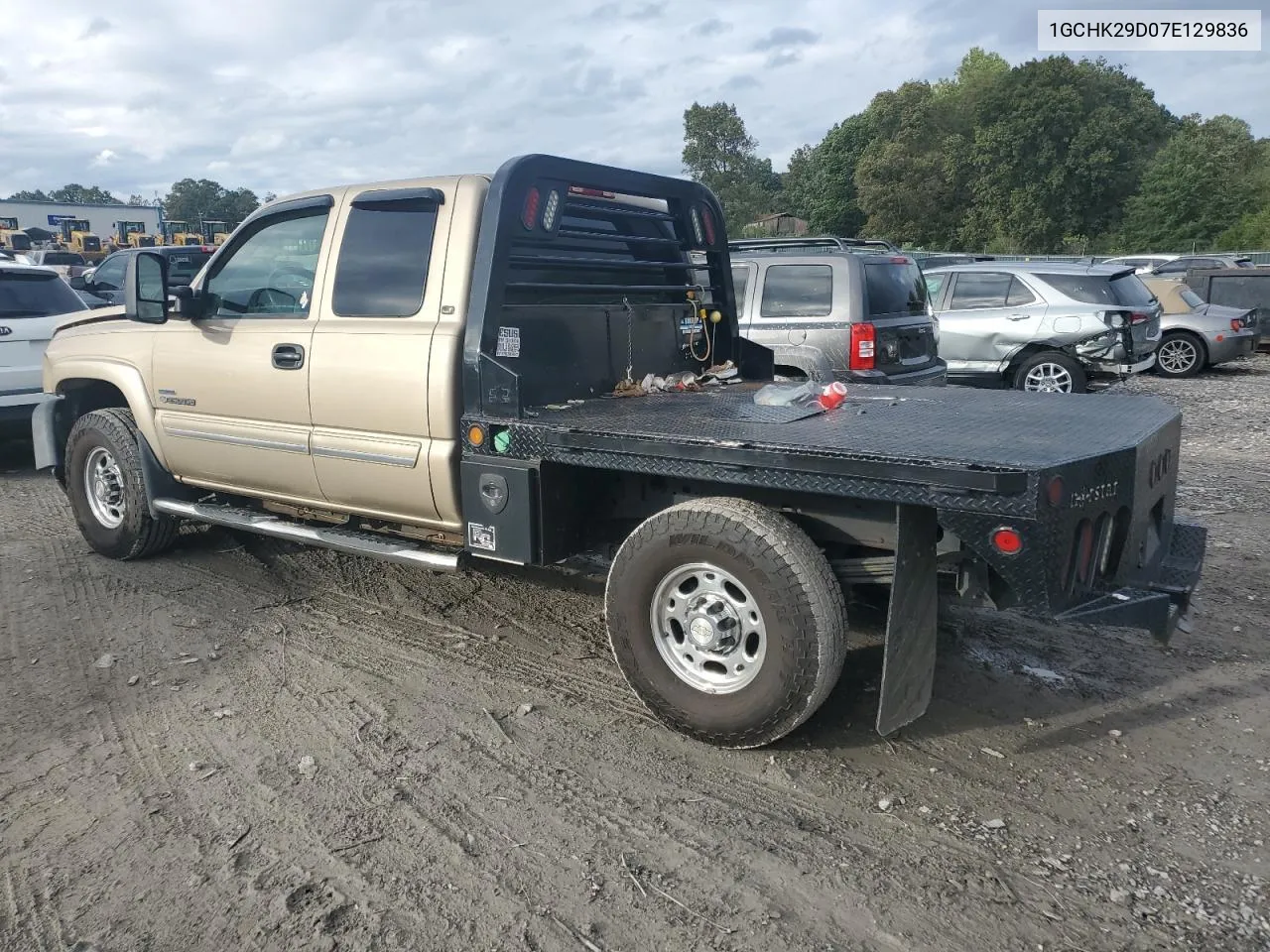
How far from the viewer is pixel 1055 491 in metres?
2.93

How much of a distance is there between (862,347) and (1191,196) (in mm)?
45672

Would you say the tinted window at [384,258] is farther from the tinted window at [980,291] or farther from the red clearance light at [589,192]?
the tinted window at [980,291]

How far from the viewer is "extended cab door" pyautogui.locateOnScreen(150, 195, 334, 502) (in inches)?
188

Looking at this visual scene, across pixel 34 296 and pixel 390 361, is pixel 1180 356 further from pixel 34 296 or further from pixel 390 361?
pixel 34 296

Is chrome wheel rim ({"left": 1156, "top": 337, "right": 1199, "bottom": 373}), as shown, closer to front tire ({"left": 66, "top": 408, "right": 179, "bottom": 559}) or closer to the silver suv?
the silver suv

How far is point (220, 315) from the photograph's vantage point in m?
5.18

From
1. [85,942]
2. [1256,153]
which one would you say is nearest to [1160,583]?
[85,942]

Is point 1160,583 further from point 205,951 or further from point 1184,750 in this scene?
point 205,951

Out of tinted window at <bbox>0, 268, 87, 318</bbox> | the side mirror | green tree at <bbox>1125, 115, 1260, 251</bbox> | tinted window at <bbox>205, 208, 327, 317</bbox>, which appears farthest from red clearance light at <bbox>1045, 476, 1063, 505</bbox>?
green tree at <bbox>1125, 115, 1260, 251</bbox>

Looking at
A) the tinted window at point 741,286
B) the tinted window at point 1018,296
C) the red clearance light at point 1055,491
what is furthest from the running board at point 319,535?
the tinted window at point 1018,296

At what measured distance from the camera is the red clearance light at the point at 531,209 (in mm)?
4312

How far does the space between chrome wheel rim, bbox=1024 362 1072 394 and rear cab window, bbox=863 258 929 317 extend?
3.56m

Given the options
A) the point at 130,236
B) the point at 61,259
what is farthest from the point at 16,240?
the point at 61,259

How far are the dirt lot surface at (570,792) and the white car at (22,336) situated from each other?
3.85m
